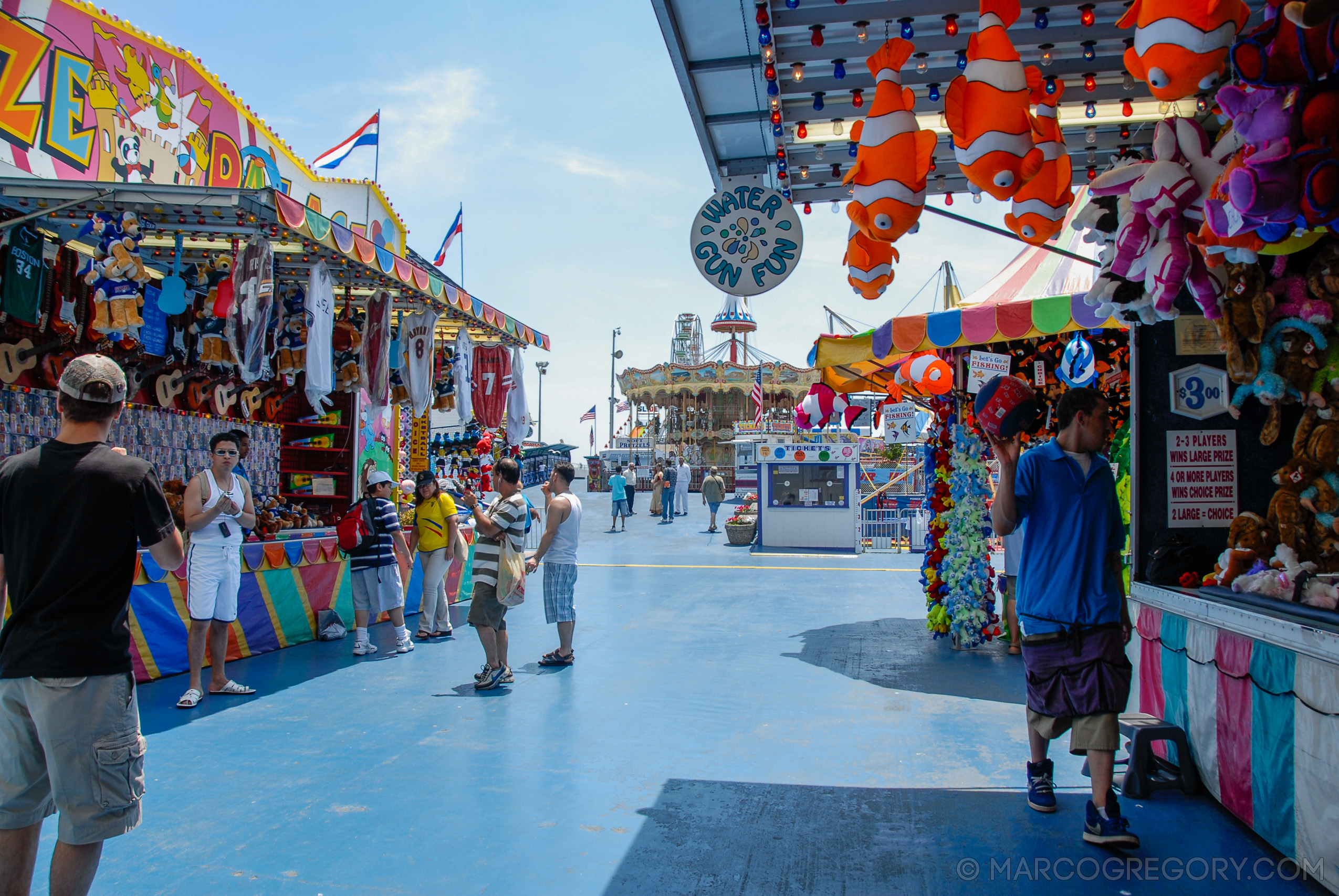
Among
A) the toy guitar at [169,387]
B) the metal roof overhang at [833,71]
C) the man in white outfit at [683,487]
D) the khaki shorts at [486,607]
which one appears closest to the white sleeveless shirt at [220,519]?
the khaki shorts at [486,607]

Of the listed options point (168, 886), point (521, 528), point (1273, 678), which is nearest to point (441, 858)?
point (168, 886)

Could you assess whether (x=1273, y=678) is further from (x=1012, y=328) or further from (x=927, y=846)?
(x=1012, y=328)

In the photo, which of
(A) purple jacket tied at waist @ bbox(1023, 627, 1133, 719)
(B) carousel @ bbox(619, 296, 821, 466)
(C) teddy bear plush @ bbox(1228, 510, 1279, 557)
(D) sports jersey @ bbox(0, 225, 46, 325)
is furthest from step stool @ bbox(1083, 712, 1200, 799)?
(B) carousel @ bbox(619, 296, 821, 466)

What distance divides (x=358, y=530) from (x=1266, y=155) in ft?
21.1

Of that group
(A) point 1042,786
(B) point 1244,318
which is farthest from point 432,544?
(B) point 1244,318

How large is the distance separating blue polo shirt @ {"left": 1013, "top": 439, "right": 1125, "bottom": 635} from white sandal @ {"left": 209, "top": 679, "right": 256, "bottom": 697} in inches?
197

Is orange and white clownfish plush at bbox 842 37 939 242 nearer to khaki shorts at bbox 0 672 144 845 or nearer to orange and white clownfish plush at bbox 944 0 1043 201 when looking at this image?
orange and white clownfish plush at bbox 944 0 1043 201

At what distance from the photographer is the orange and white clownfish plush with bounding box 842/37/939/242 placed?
3.95 metres

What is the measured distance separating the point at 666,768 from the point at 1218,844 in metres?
2.40

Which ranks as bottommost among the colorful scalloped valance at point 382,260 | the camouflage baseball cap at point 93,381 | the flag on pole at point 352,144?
the camouflage baseball cap at point 93,381

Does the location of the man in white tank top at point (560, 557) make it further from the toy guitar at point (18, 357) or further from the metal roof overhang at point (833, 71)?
the toy guitar at point (18, 357)

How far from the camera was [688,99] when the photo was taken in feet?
18.3

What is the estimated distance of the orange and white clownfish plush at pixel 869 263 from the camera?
4426 mm

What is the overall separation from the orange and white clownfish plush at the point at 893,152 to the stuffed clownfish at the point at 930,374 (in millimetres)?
3245
